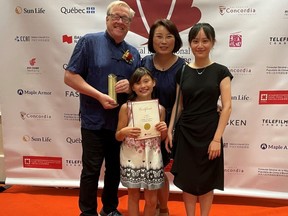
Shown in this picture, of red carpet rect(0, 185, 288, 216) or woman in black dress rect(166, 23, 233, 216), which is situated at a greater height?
woman in black dress rect(166, 23, 233, 216)

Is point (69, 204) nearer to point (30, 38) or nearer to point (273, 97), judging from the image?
point (30, 38)

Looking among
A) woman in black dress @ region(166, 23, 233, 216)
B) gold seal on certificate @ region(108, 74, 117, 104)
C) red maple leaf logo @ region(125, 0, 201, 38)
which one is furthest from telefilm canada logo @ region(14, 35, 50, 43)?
woman in black dress @ region(166, 23, 233, 216)

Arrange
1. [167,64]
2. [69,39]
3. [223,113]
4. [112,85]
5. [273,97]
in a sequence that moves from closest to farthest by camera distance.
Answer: [223,113]
[112,85]
[167,64]
[273,97]
[69,39]

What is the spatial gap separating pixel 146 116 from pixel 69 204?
118cm

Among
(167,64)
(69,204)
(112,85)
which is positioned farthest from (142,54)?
(69,204)

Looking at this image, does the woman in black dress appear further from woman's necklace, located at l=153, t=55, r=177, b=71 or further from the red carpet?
the red carpet

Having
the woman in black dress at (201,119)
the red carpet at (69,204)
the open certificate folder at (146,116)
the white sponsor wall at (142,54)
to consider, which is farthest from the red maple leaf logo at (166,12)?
the red carpet at (69,204)

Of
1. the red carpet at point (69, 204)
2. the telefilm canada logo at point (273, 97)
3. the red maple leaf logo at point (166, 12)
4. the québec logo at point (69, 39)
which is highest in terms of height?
the red maple leaf logo at point (166, 12)

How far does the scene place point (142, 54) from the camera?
2.57 meters

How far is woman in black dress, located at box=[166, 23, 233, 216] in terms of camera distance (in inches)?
71.6

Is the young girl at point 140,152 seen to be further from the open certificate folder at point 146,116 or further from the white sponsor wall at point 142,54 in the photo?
the white sponsor wall at point 142,54

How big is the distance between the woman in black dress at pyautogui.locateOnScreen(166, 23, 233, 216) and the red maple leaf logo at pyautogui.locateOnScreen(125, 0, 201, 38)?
684 millimetres

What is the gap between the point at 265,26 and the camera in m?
2.40

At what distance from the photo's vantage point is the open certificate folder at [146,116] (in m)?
1.90
